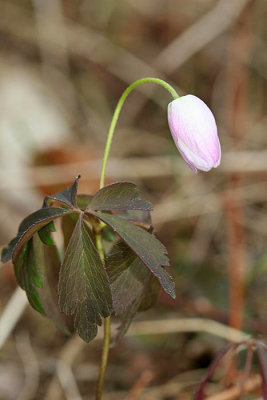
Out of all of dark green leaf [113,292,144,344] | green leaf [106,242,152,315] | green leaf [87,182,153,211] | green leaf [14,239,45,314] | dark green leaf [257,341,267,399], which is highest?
green leaf [87,182,153,211]

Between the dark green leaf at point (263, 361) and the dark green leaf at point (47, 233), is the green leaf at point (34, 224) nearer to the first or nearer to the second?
the dark green leaf at point (47, 233)

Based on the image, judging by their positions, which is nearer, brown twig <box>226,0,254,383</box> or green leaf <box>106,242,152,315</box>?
green leaf <box>106,242,152,315</box>

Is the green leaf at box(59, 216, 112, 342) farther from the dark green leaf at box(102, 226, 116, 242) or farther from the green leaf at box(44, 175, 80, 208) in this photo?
the dark green leaf at box(102, 226, 116, 242)

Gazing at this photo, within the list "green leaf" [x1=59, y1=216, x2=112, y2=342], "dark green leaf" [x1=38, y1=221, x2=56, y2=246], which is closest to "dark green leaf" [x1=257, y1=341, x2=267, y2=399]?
"green leaf" [x1=59, y1=216, x2=112, y2=342]

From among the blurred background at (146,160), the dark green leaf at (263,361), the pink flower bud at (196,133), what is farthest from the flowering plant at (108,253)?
the blurred background at (146,160)

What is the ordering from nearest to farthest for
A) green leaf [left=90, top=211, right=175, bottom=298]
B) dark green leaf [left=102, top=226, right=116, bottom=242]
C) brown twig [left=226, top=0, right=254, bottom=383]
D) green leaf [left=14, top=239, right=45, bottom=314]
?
green leaf [left=90, top=211, right=175, bottom=298] → green leaf [left=14, top=239, right=45, bottom=314] → dark green leaf [left=102, top=226, right=116, bottom=242] → brown twig [left=226, top=0, right=254, bottom=383]

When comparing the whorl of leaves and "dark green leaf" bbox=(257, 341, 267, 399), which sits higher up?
the whorl of leaves

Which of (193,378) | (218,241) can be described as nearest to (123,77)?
(218,241)

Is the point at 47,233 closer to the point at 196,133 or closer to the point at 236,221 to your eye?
the point at 196,133
